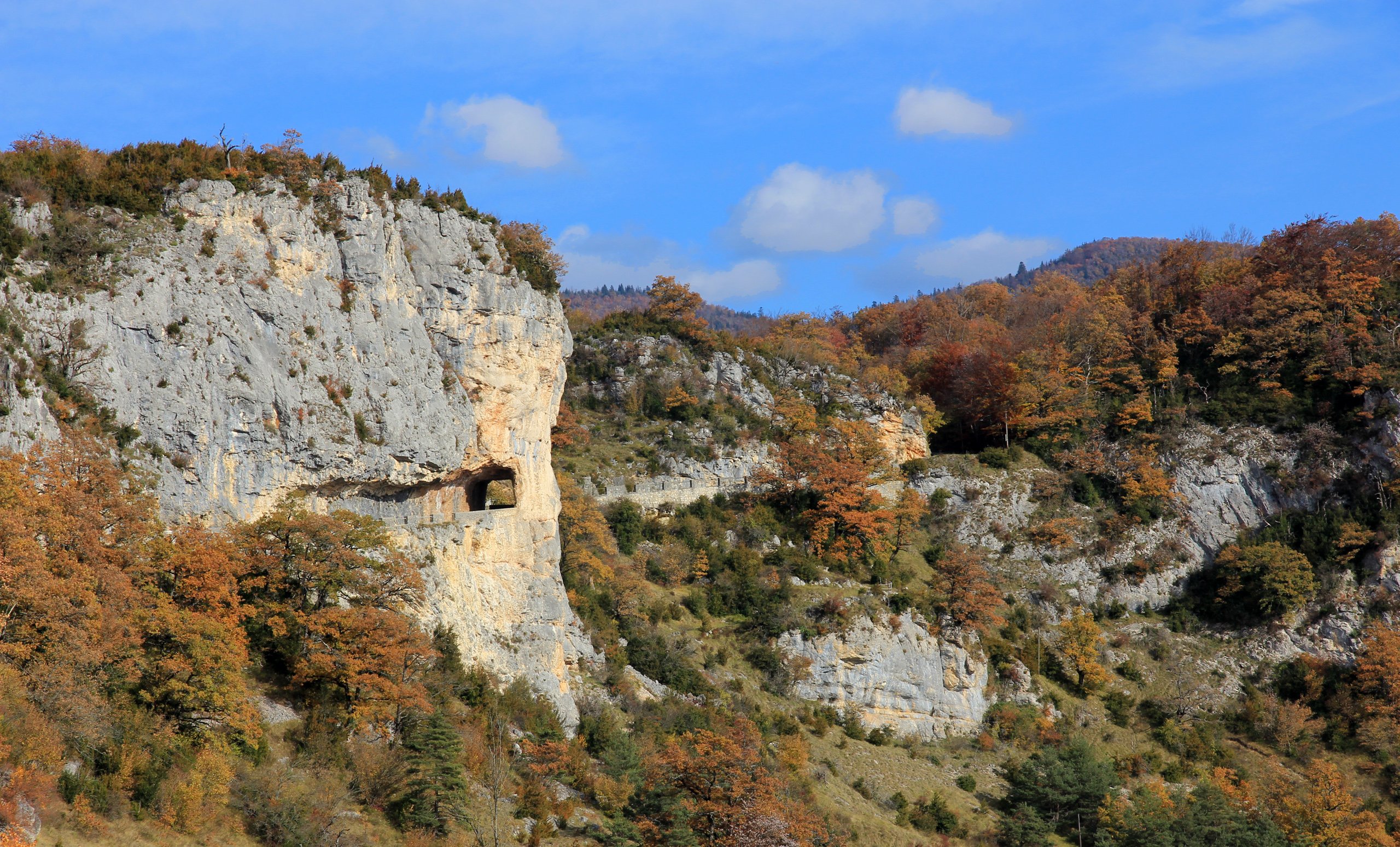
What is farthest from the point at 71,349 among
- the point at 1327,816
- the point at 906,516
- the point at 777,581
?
the point at 1327,816

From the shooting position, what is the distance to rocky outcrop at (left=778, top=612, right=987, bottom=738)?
47906mm

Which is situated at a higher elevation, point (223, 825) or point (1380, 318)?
point (1380, 318)

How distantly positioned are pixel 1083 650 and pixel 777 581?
15.2 m

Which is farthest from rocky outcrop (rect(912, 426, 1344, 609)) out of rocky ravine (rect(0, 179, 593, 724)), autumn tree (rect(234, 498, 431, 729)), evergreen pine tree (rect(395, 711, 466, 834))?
autumn tree (rect(234, 498, 431, 729))

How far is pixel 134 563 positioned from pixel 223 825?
618cm

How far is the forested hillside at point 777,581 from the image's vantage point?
24.9 meters

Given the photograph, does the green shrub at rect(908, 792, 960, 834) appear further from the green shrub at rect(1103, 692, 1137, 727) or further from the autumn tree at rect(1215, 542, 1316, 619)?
the autumn tree at rect(1215, 542, 1316, 619)

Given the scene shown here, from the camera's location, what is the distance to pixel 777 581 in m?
50.3

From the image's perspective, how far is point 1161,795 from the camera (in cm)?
4316

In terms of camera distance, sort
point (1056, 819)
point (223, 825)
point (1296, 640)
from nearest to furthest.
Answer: point (223, 825) → point (1056, 819) → point (1296, 640)

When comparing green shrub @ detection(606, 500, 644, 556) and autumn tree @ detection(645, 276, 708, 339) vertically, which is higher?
autumn tree @ detection(645, 276, 708, 339)

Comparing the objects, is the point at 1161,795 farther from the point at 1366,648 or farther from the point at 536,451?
the point at 536,451

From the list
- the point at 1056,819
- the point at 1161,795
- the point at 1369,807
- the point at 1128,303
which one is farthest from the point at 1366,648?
the point at 1128,303

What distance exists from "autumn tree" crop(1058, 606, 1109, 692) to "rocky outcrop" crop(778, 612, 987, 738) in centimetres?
507
